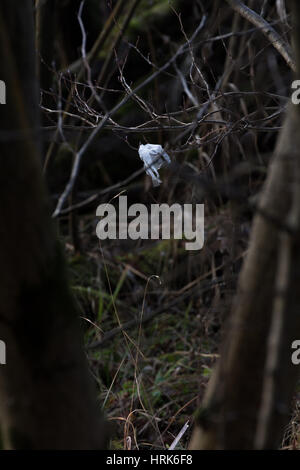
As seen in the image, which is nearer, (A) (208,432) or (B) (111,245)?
(A) (208,432)

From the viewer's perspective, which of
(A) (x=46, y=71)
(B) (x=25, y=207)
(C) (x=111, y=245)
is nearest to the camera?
(B) (x=25, y=207)

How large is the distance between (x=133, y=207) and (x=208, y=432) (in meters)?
3.37

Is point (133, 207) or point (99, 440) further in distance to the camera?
point (133, 207)

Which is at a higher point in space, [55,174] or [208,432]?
[55,174]

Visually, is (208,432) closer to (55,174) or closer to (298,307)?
(298,307)

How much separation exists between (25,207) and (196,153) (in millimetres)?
3423

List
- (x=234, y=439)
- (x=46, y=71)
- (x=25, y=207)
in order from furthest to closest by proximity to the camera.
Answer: (x=46, y=71) → (x=234, y=439) → (x=25, y=207)

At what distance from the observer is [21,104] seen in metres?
0.97

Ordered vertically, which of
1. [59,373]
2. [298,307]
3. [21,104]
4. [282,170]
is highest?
[21,104]

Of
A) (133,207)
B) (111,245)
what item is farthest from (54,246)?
(133,207)

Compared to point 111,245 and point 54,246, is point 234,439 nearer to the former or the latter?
point 54,246

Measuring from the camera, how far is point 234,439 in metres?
1.07
